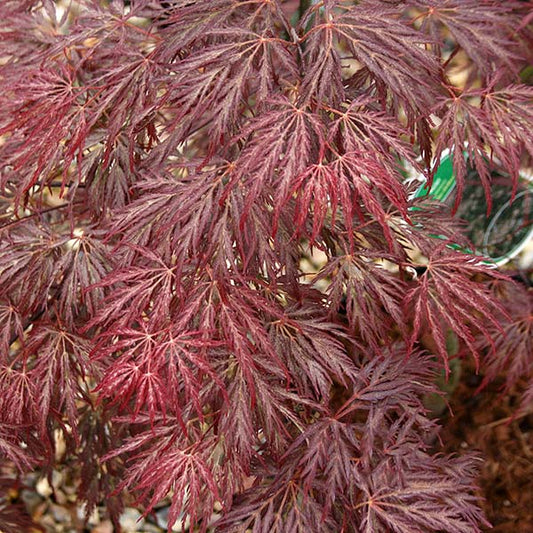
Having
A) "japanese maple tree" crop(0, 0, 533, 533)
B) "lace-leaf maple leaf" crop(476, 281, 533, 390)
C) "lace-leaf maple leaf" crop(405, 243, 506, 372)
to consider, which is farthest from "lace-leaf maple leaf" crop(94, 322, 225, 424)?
"lace-leaf maple leaf" crop(476, 281, 533, 390)

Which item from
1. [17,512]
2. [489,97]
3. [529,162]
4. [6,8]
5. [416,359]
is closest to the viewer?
[489,97]

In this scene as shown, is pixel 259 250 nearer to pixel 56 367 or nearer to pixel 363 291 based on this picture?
pixel 363 291

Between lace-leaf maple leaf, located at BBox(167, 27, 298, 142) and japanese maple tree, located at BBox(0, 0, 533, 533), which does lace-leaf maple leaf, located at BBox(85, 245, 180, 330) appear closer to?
japanese maple tree, located at BBox(0, 0, 533, 533)

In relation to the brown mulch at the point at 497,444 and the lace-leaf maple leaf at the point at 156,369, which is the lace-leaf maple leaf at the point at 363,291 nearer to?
the lace-leaf maple leaf at the point at 156,369

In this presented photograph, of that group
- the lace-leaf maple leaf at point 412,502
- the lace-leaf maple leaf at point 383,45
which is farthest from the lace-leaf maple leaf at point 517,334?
the lace-leaf maple leaf at point 383,45

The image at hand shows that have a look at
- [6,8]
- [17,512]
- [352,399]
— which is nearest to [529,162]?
[352,399]

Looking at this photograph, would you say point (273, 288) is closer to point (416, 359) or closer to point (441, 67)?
point (416, 359)

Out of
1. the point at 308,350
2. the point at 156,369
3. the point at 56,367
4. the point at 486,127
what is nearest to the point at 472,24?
the point at 486,127
